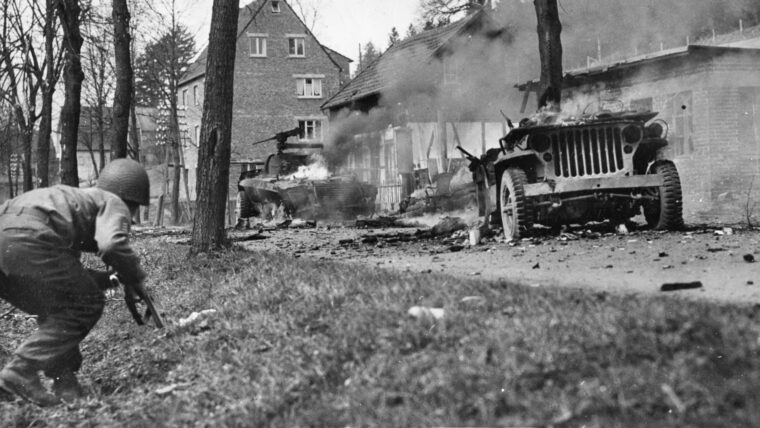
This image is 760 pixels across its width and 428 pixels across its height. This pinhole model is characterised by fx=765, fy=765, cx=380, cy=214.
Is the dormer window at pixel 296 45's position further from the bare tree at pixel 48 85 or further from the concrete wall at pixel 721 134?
the concrete wall at pixel 721 134

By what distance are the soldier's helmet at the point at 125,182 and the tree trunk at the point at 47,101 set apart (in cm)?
1584

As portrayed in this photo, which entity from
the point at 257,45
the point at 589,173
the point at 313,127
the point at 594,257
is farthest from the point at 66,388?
the point at 257,45

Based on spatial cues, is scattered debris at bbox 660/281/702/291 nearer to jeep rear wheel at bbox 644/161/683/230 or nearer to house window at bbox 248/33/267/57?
jeep rear wheel at bbox 644/161/683/230

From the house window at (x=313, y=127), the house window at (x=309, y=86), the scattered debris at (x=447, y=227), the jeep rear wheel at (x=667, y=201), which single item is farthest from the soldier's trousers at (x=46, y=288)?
the house window at (x=309, y=86)

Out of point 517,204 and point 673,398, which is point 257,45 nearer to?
point 517,204

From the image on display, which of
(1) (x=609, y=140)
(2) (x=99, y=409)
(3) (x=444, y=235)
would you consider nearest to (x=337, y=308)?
(2) (x=99, y=409)

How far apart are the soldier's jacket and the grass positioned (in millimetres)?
860

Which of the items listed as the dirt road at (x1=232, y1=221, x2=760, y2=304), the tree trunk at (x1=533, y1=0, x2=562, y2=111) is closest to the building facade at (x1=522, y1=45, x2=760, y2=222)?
the tree trunk at (x1=533, y1=0, x2=562, y2=111)

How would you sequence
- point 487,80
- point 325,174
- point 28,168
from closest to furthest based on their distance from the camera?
point 325,174
point 487,80
point 28,168

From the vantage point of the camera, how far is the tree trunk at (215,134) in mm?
9445

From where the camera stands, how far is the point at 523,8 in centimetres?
2681

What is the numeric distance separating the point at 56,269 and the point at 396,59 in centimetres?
2786

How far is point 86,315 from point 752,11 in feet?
109

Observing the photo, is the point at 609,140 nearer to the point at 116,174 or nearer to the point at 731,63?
the point at 116,174
